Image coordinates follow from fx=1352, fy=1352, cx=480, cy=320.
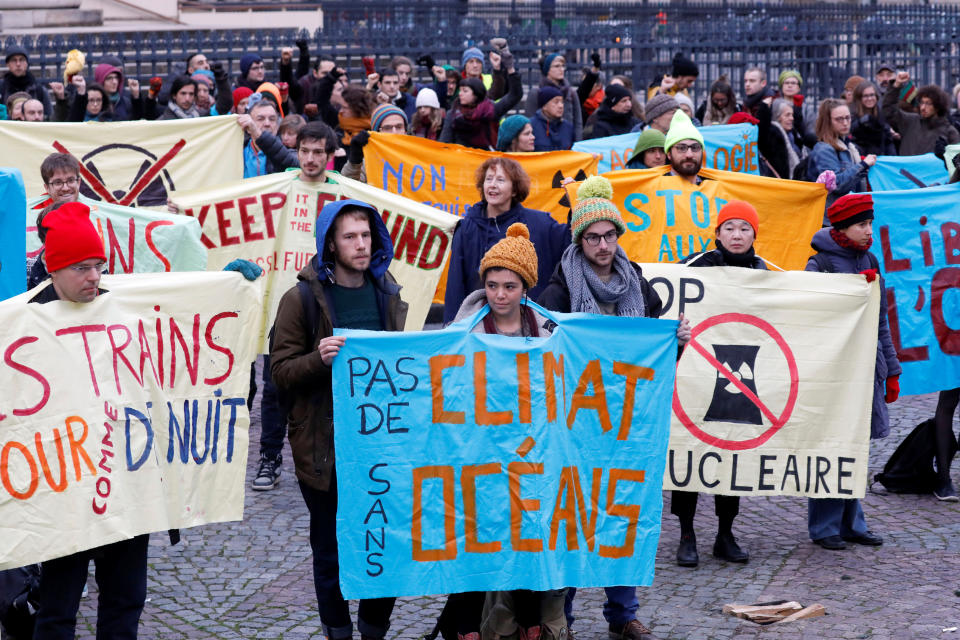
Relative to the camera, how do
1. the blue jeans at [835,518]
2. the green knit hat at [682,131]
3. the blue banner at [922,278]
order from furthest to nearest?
the green knit hat at [682,131]
the blue banner at [922,278]
the blue jeans at [835,518]

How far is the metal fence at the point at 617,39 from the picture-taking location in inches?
787

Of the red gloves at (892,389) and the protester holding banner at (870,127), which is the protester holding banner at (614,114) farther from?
the red gloves at (892,389)

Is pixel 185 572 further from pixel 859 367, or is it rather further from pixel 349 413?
pixel 859 367

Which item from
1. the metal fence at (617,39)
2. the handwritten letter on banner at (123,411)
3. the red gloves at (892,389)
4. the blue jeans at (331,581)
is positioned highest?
the metal fence at (617,39)

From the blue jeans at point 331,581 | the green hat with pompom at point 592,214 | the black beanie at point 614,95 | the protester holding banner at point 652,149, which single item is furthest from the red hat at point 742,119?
the blue jeans at point 331,581

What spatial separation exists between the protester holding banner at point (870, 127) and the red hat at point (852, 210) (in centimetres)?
652

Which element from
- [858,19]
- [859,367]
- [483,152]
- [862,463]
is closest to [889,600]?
[862,463]

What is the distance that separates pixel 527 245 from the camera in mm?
5441

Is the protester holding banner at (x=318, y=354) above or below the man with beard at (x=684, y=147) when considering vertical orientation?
below

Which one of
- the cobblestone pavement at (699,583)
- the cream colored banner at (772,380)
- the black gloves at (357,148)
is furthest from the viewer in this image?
the black gloves at (357,148)

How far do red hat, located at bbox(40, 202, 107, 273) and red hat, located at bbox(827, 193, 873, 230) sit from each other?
401 centimetres

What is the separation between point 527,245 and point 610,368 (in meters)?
0.64

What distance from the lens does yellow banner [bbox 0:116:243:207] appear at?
10.1m

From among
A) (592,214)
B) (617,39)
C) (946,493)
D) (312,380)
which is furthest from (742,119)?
(617,39)
